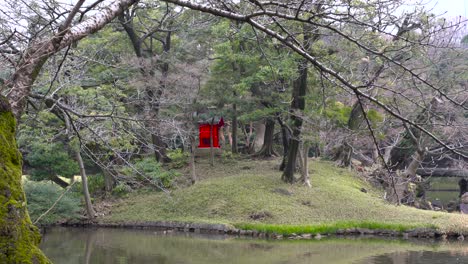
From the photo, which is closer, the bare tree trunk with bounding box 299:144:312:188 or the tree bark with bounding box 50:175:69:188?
the bare tree trunk with bounding box 299:144:312:188

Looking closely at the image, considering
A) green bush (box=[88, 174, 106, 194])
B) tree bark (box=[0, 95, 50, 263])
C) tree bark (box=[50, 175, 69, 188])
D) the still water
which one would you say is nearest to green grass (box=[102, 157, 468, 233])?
the still water

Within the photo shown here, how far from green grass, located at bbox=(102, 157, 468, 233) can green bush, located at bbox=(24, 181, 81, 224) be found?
4.50 feet

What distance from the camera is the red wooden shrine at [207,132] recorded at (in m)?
22.3

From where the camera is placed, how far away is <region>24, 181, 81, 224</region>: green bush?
14931 millimetres

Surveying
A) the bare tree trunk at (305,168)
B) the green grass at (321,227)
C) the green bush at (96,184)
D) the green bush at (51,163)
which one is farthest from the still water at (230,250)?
the green bush at (96,184)

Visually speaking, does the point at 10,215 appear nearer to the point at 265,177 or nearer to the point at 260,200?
the point at 260,200

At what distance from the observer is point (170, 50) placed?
2119cm

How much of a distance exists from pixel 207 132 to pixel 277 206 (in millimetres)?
6803

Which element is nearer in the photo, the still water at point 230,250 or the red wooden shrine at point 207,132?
the still water at point 230,250

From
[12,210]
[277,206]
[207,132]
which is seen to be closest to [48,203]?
[277,206]

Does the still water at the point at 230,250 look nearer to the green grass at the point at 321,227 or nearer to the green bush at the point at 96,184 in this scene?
the green grass at the point at 321,227

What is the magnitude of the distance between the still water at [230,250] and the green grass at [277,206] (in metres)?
0.93

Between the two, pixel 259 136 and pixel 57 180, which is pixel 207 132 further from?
pixel 57 180

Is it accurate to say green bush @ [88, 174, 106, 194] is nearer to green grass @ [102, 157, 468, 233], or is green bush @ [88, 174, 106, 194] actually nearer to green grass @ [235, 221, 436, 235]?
green grass @ [102, 157, 468, 233]
